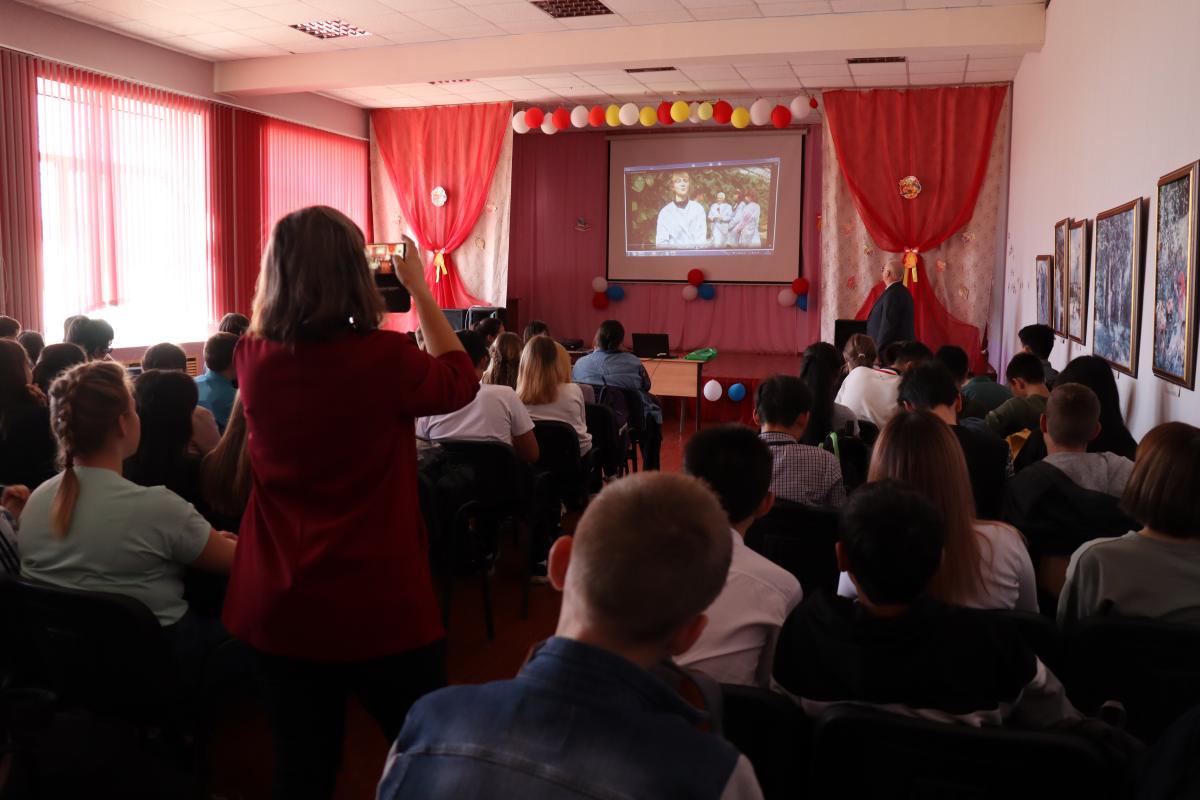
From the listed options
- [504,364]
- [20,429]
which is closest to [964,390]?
[504,364]

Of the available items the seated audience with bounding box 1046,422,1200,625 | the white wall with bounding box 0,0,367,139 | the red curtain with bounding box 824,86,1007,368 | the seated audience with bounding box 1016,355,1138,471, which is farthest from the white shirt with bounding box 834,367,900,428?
the white wall with bounding box 0,0,367,139

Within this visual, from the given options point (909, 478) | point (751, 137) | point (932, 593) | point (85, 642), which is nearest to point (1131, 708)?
point (932, 593)

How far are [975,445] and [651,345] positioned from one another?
525cm

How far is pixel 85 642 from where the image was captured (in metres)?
1.95

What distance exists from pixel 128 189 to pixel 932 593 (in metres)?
7.14

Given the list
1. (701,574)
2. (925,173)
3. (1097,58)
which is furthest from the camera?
(925,173)

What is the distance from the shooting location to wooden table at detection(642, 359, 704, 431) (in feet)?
25.0

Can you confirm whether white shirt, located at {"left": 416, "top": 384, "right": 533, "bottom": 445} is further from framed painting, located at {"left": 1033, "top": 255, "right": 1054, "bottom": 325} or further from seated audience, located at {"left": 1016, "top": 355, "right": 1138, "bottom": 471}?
framed painting, located at {"left": 1033, "top": 255, "right": 1054, "bottom": 325}

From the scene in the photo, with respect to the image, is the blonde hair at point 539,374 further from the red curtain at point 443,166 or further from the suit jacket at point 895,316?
the red curtain at point 443,166

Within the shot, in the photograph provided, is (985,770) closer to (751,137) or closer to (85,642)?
(85,642)

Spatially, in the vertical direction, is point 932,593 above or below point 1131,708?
above

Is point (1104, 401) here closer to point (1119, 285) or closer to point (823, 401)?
point (1119, 285)

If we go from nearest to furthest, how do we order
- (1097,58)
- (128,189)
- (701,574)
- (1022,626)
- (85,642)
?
(701,574), (1022,626), (85,642), (1097,58), (128,189)

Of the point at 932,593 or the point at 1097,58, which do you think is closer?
the point at 932,593
